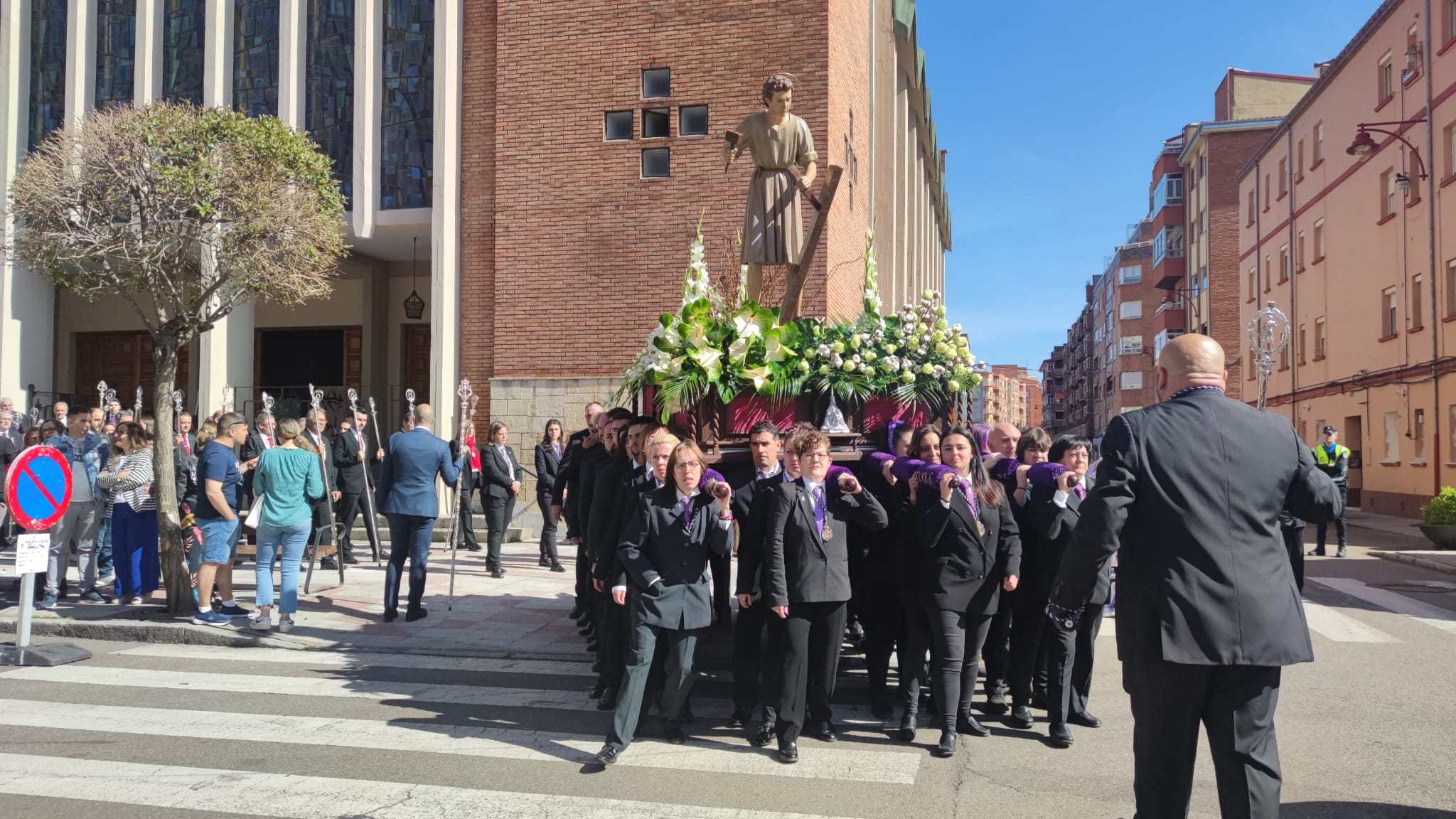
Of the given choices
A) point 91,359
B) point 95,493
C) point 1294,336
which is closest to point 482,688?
point 95,493

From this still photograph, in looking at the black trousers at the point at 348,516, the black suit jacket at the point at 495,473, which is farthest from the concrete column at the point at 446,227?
the black suit jacket at the point at 495,473

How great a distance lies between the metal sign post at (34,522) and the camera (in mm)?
7773

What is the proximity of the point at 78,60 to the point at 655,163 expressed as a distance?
1126 cm

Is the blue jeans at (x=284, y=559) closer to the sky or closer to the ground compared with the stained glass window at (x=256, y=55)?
closer to the ground

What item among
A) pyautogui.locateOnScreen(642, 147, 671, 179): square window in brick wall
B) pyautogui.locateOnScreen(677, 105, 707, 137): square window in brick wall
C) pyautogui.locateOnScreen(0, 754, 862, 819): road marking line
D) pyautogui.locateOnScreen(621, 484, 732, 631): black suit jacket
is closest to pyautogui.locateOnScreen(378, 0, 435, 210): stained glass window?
pyautogui.locateOnScreen(642, 147, 671, 179): square window in brick wall

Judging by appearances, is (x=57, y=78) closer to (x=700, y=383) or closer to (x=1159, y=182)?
(x=700, y=383)

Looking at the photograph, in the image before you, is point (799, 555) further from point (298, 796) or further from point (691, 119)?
point (691, 119)

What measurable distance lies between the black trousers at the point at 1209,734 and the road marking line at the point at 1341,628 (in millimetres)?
6404

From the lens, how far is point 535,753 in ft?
18.0

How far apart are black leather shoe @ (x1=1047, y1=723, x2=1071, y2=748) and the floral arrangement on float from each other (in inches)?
95.5

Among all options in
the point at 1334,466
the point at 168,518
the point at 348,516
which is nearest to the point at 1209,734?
the point at 168,518

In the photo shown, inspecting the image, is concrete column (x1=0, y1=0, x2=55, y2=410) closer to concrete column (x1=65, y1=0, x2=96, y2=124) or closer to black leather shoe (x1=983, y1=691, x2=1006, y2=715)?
concrete column (x1=65, y1=0, x2=96, y2=124)

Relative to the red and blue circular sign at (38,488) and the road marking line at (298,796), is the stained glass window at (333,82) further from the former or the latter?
the road marking line at (298,796)

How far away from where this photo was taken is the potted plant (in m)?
15.9
